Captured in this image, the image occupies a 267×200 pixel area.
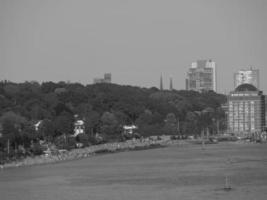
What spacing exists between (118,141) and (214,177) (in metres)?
45.8

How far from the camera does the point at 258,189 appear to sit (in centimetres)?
4141

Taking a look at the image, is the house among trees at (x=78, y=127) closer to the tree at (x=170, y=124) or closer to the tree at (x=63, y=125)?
the tree at (x=63, y=125)

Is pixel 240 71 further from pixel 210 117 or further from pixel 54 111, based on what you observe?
pixel 54 111

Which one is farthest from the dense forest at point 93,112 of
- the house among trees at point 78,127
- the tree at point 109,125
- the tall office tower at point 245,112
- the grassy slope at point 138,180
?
the grassy slope at point 138,180

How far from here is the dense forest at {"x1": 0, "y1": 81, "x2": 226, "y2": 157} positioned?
79.7 meters

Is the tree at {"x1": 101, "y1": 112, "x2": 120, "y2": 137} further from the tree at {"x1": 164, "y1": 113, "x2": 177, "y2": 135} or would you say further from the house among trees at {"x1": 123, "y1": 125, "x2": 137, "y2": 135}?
the tree at {"x1": 164, "y1": 113, "x2": 177, "y2": 135}

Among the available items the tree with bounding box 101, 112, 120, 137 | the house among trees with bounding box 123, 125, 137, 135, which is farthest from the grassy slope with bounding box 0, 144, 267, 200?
the house among trees with bounding box 123, 125, 137, 135

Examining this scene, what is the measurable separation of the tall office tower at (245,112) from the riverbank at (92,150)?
117 feet

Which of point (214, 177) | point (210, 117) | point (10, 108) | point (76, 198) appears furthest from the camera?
point (210, 117)

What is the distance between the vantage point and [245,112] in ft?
472

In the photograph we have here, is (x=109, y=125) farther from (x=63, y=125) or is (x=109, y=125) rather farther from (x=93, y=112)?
(x=63, y=125)

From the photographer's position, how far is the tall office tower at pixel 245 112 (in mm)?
144250

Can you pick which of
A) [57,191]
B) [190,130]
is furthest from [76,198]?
[190,130]

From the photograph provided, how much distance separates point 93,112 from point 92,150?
67.7 feet
